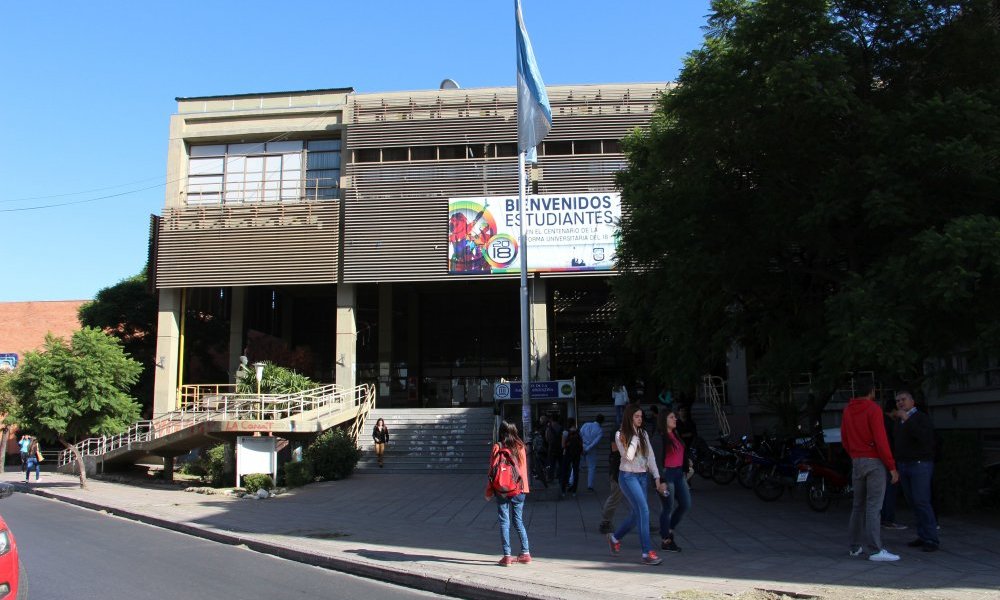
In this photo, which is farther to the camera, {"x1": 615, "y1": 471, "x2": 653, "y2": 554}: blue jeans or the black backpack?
the black backpack

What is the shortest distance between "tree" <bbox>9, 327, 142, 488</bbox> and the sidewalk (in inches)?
285

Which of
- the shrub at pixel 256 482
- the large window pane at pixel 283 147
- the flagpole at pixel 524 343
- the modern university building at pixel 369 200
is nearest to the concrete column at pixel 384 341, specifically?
the modern university building at pixel 369 200

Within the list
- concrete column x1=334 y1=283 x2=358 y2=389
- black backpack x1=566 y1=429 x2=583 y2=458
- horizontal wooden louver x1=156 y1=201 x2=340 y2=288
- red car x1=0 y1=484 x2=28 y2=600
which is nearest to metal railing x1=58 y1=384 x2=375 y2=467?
concrete column x1=334 y1=283 x2=358 y2=389

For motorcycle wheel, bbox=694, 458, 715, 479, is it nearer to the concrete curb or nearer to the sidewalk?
the sidewalk

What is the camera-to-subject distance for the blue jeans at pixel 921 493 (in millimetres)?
8492

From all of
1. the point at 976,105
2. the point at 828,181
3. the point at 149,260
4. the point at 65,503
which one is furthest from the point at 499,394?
the point at 149,260

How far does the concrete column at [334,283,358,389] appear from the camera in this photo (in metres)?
29.8

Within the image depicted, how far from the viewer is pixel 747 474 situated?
52.2 ft

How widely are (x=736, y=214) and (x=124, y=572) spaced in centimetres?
1068

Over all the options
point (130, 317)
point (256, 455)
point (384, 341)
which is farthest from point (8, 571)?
point (130, 317)

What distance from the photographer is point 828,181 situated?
11.2m

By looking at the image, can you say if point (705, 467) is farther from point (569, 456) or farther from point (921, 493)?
point (921, 493)

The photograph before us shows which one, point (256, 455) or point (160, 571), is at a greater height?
point (256, 455)

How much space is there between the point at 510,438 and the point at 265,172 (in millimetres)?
27307
